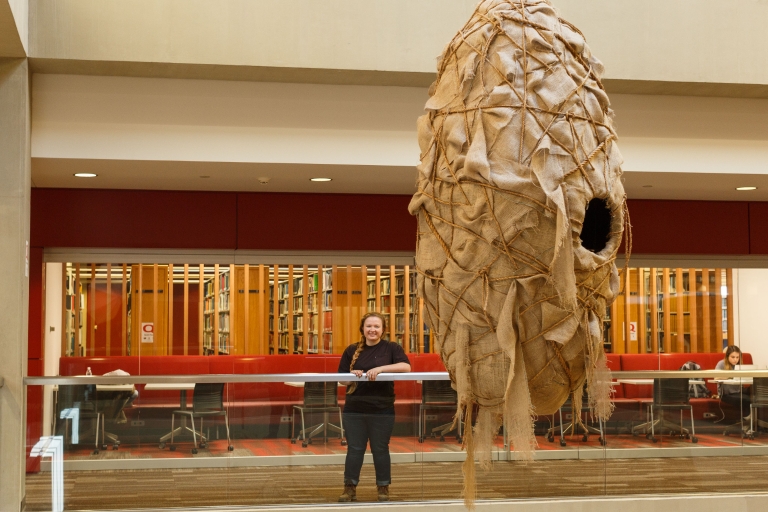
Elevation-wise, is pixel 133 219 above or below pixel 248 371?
above

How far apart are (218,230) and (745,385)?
4.50 metres

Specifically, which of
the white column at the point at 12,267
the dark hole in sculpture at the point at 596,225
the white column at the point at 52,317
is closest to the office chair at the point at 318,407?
the white column at the point at 12,267

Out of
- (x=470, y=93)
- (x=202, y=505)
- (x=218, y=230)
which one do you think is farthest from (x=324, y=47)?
(x=470, y=93)

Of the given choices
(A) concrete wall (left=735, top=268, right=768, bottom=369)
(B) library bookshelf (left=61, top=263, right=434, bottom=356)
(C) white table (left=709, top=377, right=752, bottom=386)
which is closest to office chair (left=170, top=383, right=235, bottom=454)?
(B) library bookshelf (left=61, top=263, right=434, bottom=356)

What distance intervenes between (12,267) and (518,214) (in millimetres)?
4637

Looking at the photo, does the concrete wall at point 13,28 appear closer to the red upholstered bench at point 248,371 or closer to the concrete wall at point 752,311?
the red upholstered bench at point 248,371

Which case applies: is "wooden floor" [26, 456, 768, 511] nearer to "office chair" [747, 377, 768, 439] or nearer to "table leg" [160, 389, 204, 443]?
"table leg" [160, 389, 204, 443]

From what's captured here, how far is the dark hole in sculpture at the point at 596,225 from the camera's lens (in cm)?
214

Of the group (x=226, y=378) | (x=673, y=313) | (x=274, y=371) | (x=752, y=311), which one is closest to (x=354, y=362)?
(x=226, y=378)

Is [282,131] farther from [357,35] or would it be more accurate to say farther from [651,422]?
[651,422]

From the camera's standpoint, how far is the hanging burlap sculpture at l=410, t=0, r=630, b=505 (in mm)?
1857

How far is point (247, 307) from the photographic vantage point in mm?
8062

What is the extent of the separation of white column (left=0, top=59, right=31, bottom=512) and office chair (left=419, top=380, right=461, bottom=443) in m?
2.56

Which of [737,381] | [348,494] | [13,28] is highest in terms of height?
[13,28]
